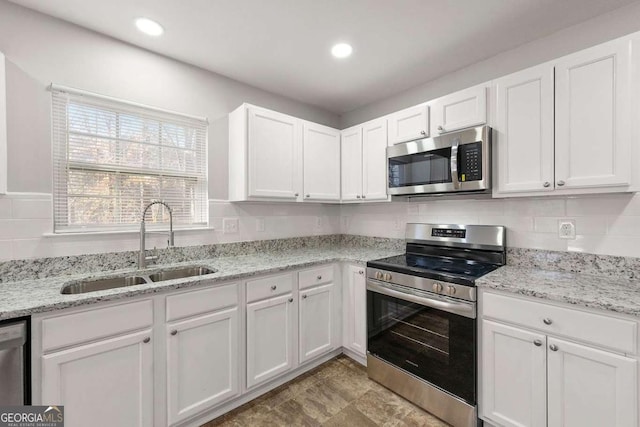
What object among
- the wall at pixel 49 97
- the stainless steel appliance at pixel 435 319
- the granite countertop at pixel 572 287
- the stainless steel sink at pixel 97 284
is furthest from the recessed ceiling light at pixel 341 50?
the stainless steel sink at pixel 97 284

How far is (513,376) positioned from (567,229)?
104cm

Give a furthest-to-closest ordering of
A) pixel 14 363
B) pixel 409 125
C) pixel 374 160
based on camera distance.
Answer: pixel 374 160 → pixel 409 125 → pixel 14 363

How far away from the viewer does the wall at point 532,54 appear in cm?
168

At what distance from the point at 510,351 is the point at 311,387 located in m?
1.40

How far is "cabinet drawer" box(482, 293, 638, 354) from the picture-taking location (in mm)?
1220

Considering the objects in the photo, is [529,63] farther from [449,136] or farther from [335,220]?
[335,220]

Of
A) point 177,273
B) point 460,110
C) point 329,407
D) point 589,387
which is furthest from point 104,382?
point 460,110

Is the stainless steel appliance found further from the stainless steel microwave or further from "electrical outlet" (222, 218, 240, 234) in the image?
"electrical outlet" (222, 218, 240, 234)

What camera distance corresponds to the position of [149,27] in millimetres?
1833

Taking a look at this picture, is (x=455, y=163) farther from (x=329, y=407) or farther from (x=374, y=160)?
(x=329, y=407)

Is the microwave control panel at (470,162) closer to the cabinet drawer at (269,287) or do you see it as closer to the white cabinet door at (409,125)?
the white cabinet door at (409,125)

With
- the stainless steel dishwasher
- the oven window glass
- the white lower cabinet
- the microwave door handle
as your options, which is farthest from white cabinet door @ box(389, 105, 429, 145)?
the stainless steel dishwasher

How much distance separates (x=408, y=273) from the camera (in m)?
1.93

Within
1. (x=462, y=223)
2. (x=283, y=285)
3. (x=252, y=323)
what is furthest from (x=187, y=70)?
Answer: (x=462, y=223)
